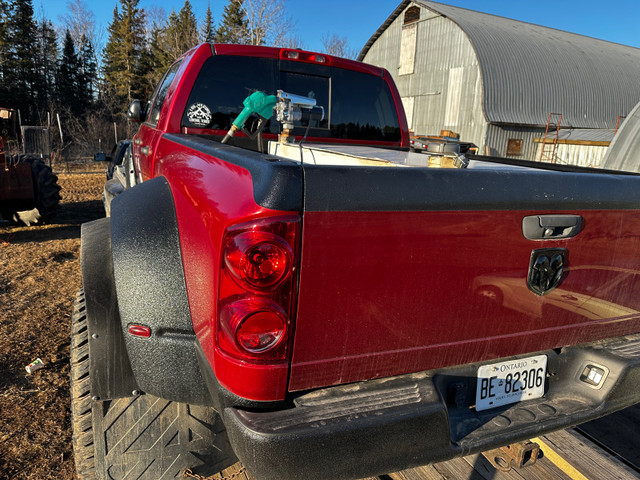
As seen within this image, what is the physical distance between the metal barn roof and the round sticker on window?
66.2ft

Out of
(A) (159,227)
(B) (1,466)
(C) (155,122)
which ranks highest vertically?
(C) (155,122)

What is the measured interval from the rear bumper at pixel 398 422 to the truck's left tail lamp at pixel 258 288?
237 mm

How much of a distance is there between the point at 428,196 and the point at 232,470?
1878 mm

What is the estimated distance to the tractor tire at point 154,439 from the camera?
5.96ft

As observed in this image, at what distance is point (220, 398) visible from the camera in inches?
62.4

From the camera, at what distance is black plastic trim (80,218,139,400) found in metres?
1.85

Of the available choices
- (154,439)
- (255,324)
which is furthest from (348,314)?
(154,439)

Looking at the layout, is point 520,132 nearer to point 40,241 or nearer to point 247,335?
point 40,241

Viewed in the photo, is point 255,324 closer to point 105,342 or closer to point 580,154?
point 105,342

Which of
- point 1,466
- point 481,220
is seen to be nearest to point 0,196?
point 1,466

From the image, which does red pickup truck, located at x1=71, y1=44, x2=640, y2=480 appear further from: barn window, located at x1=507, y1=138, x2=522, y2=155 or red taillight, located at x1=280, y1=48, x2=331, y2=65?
barn window, located at x1=507, y1=138, x2=522, y2=155

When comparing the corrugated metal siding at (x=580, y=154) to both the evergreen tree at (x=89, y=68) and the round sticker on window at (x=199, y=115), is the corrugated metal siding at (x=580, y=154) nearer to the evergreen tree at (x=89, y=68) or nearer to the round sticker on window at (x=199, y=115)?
the round sticker on window at (x=199, y=115)

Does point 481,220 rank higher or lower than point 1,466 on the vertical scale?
higher

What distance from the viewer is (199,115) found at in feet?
10.8
